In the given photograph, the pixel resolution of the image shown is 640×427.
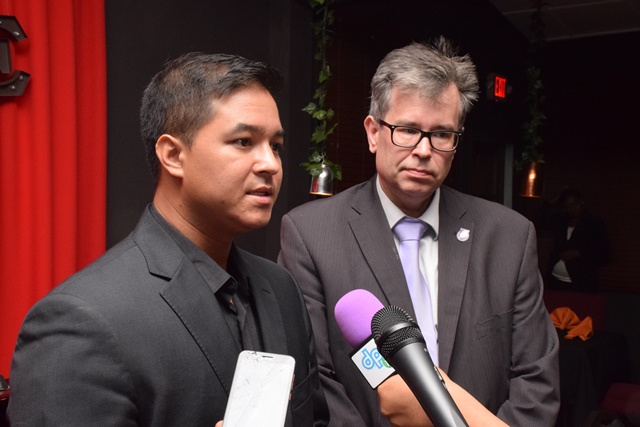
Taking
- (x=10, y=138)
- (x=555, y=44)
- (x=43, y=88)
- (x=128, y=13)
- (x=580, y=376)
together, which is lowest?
(x=580, y=376)

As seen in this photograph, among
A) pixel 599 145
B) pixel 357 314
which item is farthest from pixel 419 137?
pixel 599 145

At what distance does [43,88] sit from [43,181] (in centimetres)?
34

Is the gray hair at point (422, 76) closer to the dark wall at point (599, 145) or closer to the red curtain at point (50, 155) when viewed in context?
the red curtain at point (50, 155)

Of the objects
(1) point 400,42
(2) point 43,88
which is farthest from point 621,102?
(2) point 43,88

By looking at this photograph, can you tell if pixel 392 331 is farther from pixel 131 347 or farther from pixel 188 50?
pixel 188 50

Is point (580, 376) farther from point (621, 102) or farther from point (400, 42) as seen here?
point (621, 102)

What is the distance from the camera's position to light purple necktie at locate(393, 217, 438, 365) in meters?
1.61

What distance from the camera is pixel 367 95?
15.5 feet

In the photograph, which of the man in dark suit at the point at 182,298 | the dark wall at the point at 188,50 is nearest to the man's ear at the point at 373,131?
the man in dark suit at the point at 182,298

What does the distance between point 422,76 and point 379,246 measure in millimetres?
443

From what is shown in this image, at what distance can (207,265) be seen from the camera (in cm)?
121

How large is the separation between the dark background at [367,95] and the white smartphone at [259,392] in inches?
83.1

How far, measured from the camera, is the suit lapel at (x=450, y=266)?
62.3 inches

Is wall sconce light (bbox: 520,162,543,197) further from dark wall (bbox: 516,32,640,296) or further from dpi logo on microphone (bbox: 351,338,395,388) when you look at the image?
dpi logo on microphone (bbox: 351,338,395,388)
